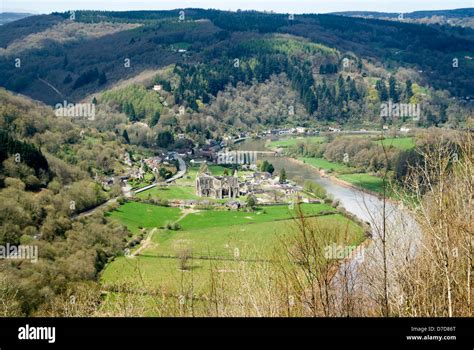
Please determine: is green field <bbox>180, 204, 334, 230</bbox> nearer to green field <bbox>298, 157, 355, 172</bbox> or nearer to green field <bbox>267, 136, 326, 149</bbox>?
green field <bbox>298, 157, 355, 172</bbox>

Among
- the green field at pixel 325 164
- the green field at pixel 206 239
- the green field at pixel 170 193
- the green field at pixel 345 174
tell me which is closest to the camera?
the green field at pixel 206 239

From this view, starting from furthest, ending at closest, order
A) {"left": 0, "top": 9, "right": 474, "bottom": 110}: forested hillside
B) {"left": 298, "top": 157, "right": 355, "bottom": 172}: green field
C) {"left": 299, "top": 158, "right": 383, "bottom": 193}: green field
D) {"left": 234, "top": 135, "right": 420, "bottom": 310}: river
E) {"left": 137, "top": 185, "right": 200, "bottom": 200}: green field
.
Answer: {"left": 0, "top": 9, "right": 474, "bottom": 110}: forested hillside
{"left": 298, "top": 157, "right": 355, "bottom": 172}: green field
{"left": 299, "top": 158, "right": 383, "bottom": 193}: green field
{"left": 137, "top": 185, "right": 200, "bottom": 200}: green field
{"left": 234, "top": 135, "right": 420, "bottom": 310}: river

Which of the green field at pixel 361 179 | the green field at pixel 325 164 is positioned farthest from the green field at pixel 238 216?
the green field at pixel 325 164

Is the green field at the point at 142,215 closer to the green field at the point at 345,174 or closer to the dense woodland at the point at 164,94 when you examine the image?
the dense woodland at the point at 164,94

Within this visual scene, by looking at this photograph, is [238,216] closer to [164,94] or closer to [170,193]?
[170,193]

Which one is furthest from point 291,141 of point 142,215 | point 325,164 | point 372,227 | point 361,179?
point 372,227

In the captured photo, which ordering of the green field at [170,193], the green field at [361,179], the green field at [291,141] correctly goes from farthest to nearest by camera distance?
the green field at [291,141] < the green field at [170,193] < the green field at [361,179]

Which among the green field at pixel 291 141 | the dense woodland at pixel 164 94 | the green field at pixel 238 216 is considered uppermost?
the dense woodland at pixel 164 94

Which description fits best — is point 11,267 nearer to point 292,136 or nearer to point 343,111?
point 292,136

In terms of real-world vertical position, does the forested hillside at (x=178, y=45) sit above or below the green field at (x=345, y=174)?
above

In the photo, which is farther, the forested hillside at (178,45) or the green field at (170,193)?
the forested hillside at (178,45)

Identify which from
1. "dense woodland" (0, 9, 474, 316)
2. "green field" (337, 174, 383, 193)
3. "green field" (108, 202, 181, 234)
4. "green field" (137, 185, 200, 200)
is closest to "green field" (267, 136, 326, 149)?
"dense woodland" (0, 9, 474, 316)

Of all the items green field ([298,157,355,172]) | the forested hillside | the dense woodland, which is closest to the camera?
the dense woodland
